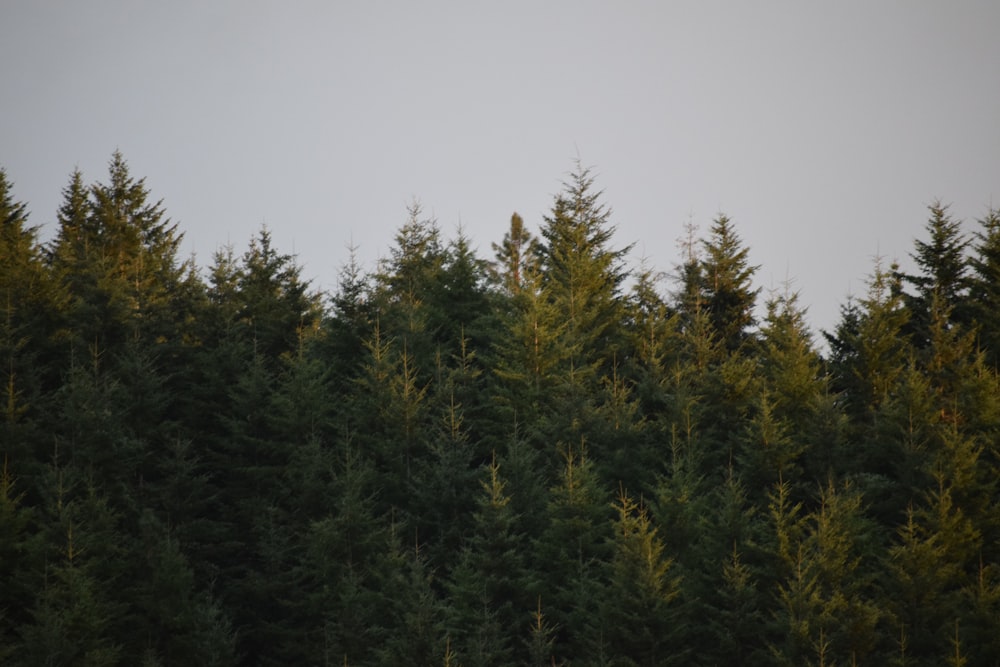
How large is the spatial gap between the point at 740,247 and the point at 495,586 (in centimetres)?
2450

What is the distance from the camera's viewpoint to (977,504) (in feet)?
102

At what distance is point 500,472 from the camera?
34188 mm

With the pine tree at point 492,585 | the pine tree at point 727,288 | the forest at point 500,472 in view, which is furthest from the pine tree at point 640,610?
the pine tree at point 727,288

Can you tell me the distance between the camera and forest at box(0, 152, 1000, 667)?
1109 inches

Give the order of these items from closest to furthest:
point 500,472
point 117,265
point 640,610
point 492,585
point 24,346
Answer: point 640,610, point 492,585, point 500,472, point 24,346, point 117,265

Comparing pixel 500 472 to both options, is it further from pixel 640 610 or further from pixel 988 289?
pixel 988 289

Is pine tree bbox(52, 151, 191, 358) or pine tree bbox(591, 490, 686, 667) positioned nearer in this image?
pine tree bbox(591, 490, 686, 667)

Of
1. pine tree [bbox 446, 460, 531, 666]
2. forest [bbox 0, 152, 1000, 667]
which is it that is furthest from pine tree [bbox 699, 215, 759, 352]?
pine tree [bbox 446, 460, 531, 666]

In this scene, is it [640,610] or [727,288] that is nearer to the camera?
[640,610]

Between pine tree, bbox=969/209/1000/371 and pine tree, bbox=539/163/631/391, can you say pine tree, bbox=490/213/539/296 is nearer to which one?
pine tree, bbox=539/163/631/391

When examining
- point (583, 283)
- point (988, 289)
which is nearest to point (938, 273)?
point (988, 289)

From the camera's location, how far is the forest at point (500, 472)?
28156 mm

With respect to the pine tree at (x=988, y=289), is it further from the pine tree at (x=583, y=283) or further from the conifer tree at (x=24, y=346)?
the conifer tree at (x=24, y=346)

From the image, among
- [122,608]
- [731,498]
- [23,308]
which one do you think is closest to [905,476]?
[731,498]
